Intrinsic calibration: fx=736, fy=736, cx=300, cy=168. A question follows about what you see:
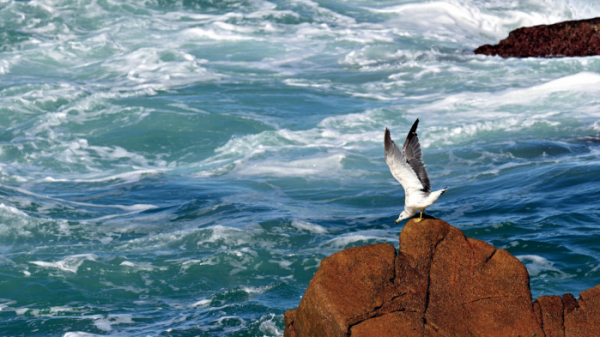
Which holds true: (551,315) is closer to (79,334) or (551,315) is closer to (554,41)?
(79,334)

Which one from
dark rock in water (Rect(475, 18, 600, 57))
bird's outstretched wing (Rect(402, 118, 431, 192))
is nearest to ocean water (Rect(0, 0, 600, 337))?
dark rock in water (Rect(475, 18, 600, 57))

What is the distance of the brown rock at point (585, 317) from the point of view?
15.4 ft

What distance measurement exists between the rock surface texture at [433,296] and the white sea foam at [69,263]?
472 centimetres

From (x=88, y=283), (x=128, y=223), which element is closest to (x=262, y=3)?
(x=128, y=223)

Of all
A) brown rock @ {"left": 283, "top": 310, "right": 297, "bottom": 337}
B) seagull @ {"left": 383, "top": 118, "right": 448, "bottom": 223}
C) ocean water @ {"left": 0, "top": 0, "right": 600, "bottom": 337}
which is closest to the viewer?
seagull @ {"left": 383, "top": 118, "right": 448, "bottom": 223}

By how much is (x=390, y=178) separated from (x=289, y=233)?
3444 mm

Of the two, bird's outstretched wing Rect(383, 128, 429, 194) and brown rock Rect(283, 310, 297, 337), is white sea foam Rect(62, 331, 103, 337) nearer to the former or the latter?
brown rock Rect(283, 310, 297, 337)

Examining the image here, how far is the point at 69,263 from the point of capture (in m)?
8.91

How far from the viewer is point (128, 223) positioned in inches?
419

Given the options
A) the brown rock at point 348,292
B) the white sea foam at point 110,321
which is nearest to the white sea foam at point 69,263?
the white sea foam at point 110,321

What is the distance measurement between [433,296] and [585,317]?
3.23 feet

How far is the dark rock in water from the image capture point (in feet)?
74.2

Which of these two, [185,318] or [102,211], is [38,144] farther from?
[185,318]

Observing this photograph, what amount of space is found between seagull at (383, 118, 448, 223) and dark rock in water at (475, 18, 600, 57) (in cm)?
1938
